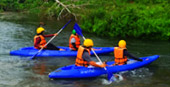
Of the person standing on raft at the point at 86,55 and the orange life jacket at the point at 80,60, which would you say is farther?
the orange life jacket at the point at 80,60

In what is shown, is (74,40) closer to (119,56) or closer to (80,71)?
(119,56)

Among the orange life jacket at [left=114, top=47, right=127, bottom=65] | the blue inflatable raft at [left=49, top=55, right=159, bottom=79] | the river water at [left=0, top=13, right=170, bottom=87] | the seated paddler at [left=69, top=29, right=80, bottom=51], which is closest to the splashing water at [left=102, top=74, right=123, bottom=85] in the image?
the river water at [left=0, top=13, right=170, bottom=87]

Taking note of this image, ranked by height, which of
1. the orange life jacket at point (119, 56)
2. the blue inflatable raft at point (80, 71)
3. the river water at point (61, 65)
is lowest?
the river water at point (61, 65)

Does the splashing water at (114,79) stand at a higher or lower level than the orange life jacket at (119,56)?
lower

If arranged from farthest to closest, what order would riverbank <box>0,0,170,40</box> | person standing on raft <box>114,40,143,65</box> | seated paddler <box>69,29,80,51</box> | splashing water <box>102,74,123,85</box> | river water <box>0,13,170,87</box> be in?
riverbank <box>0,0,170,40</box>, seated paddler <box>69,29,80,51</box>, person standing on raft <box>114,40,143,65</box>, splashing water <box>102,74,123,85</box>, river water <box>0,13,170,87</box>

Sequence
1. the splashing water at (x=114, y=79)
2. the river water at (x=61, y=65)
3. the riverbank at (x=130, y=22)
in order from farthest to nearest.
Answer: the riverbank at (x=130, y=22)
the splashing water at (x=114, y=79)
the river water at (x=61, y=65)

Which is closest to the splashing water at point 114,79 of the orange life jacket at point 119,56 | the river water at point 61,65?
the river water at point 61,65

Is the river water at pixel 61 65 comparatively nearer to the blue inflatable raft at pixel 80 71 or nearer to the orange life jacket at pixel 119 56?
the blue inflatable raft at pixel 80 71

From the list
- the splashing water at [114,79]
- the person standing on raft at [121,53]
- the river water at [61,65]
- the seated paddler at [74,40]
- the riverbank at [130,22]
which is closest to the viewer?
the river water at [61,65]

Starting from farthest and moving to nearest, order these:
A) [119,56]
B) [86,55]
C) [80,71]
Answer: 1. [119,56]
2. [80,71]
3. [86,55]

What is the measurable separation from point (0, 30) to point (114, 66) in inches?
417

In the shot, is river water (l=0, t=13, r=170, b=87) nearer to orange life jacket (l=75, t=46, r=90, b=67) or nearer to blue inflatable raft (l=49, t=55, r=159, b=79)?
blue inflatable raft (l=49, t=55, r=159, b=79)

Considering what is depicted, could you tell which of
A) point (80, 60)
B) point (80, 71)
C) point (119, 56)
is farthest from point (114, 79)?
point (80, 60)

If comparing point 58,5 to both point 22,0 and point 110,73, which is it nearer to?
point 22,0
